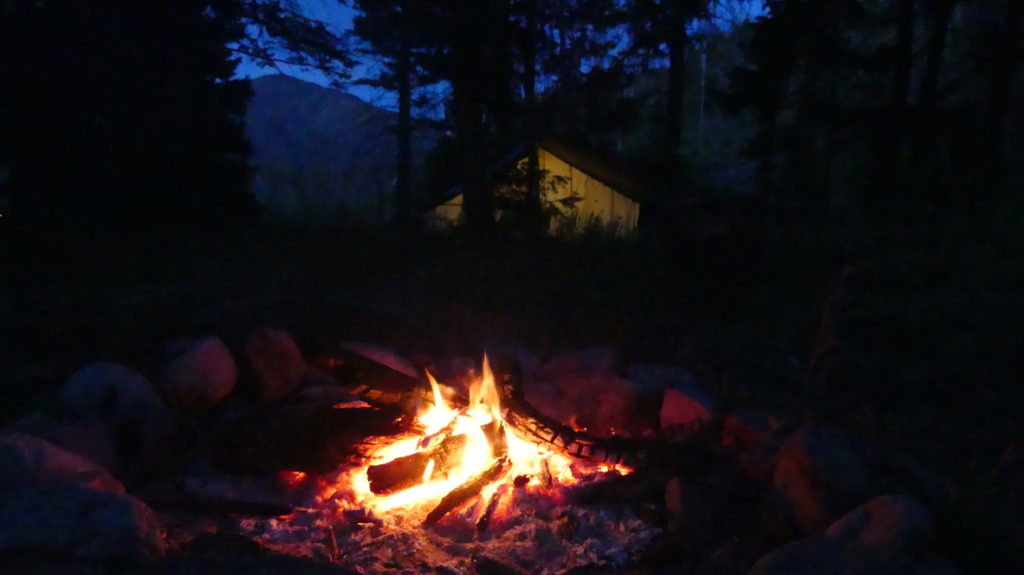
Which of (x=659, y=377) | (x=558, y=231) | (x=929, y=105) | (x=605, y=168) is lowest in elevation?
(x=659, y=377)

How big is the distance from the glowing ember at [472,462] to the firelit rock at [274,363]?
103 centimetres

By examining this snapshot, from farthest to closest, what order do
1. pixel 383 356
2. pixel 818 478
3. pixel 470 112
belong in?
pixel 470 112 < pixel 383 356 < pixel 818 478

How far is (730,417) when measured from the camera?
390cm

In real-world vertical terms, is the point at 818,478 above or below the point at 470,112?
below

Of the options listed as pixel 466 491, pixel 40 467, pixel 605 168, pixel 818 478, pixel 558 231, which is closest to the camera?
pixel 818 478

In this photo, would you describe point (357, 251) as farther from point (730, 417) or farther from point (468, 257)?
point (730, 417)

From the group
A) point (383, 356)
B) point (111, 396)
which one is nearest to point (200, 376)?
point (111, 396)

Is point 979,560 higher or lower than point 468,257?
lower

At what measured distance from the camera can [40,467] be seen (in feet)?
10.4

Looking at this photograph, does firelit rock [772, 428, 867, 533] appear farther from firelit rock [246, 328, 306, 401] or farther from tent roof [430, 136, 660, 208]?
tent roof [430, 136, 660, 208]

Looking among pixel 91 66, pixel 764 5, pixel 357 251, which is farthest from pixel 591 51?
pixel 91 66

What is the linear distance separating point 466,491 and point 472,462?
388 mm

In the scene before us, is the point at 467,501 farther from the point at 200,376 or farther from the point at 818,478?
the point at 200,376

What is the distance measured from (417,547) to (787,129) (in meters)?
10.2
